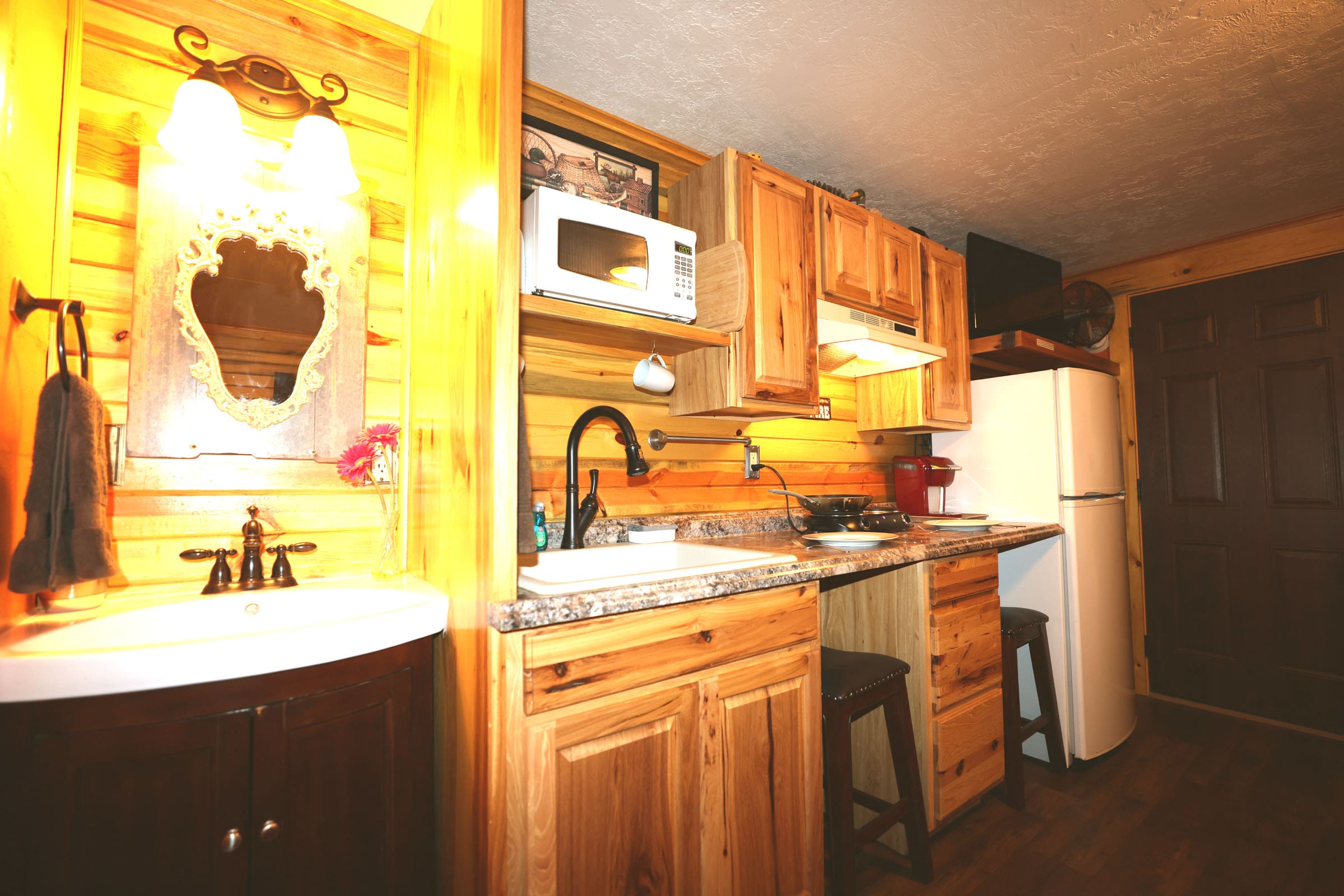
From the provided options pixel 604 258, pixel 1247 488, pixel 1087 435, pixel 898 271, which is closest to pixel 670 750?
pixel 604 258

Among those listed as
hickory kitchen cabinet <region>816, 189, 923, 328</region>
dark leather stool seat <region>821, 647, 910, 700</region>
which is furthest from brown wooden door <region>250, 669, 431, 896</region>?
hickory kitchen cabinet <region>816, 189, 923, 328</region>

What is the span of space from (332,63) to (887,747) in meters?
2.62

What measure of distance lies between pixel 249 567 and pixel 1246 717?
→ 4.31m

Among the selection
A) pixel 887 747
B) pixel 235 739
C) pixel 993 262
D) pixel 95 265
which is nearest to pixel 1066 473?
pixel 993 262

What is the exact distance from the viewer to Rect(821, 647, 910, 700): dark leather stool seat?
157cm

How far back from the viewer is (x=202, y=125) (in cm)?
136

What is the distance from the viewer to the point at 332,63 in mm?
1647

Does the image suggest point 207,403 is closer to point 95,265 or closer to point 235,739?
point 95,265

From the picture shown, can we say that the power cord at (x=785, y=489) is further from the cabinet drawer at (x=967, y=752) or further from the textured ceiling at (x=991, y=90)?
the textured ceiling at (x=991, y=90)

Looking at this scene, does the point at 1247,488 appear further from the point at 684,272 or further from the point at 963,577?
the point at 684,272

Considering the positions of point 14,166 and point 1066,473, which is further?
point 1066,473

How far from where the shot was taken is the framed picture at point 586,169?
6.06ft

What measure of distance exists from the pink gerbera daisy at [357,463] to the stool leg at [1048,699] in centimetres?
249

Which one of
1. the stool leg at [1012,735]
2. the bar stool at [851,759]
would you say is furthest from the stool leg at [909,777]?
the stool leg at [1012,735]
